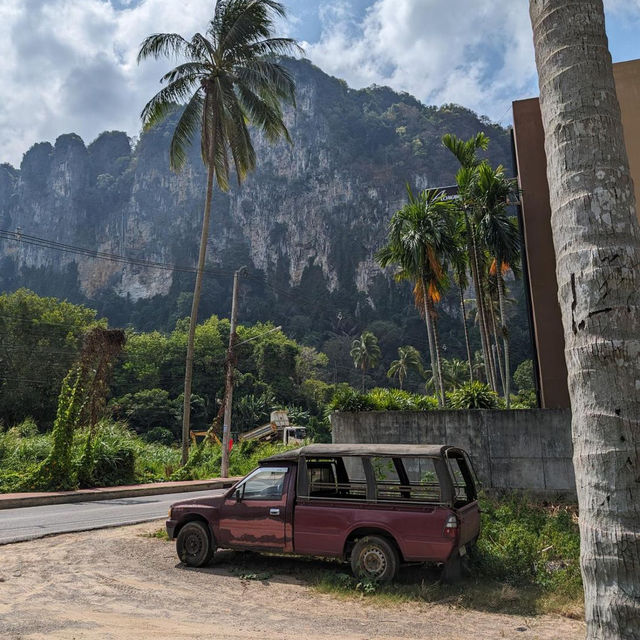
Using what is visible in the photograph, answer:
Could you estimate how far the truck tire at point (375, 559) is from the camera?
6.63 m

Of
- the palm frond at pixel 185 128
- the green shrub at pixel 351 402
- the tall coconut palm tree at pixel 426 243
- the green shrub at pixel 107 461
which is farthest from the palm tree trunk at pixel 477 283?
the green shrub at pixel 107 461

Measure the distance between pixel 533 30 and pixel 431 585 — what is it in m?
5.86

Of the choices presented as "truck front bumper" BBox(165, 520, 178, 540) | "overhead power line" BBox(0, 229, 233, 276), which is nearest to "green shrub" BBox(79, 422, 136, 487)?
"overhead power line" BBox(0, 229, 233, 276)

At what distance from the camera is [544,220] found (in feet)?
46.1

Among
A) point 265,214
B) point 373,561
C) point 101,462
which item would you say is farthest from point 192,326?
point 265,214

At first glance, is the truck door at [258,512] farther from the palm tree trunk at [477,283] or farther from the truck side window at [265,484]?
the palm tree trunk at [477,283]

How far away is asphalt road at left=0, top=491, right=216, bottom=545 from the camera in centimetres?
1050

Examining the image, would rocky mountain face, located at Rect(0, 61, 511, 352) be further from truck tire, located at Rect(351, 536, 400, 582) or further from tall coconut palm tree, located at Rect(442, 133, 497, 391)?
truck tire, located at Rect(351, 536, 400, 582)

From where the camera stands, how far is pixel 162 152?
150 metres

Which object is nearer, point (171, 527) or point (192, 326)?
point (171, 527)

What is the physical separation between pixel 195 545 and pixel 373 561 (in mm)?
2576

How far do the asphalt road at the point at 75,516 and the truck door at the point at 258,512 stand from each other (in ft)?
14.7

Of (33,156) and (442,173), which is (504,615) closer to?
(442,173)

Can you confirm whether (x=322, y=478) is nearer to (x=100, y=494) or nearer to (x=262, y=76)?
(x=100, y=494)
